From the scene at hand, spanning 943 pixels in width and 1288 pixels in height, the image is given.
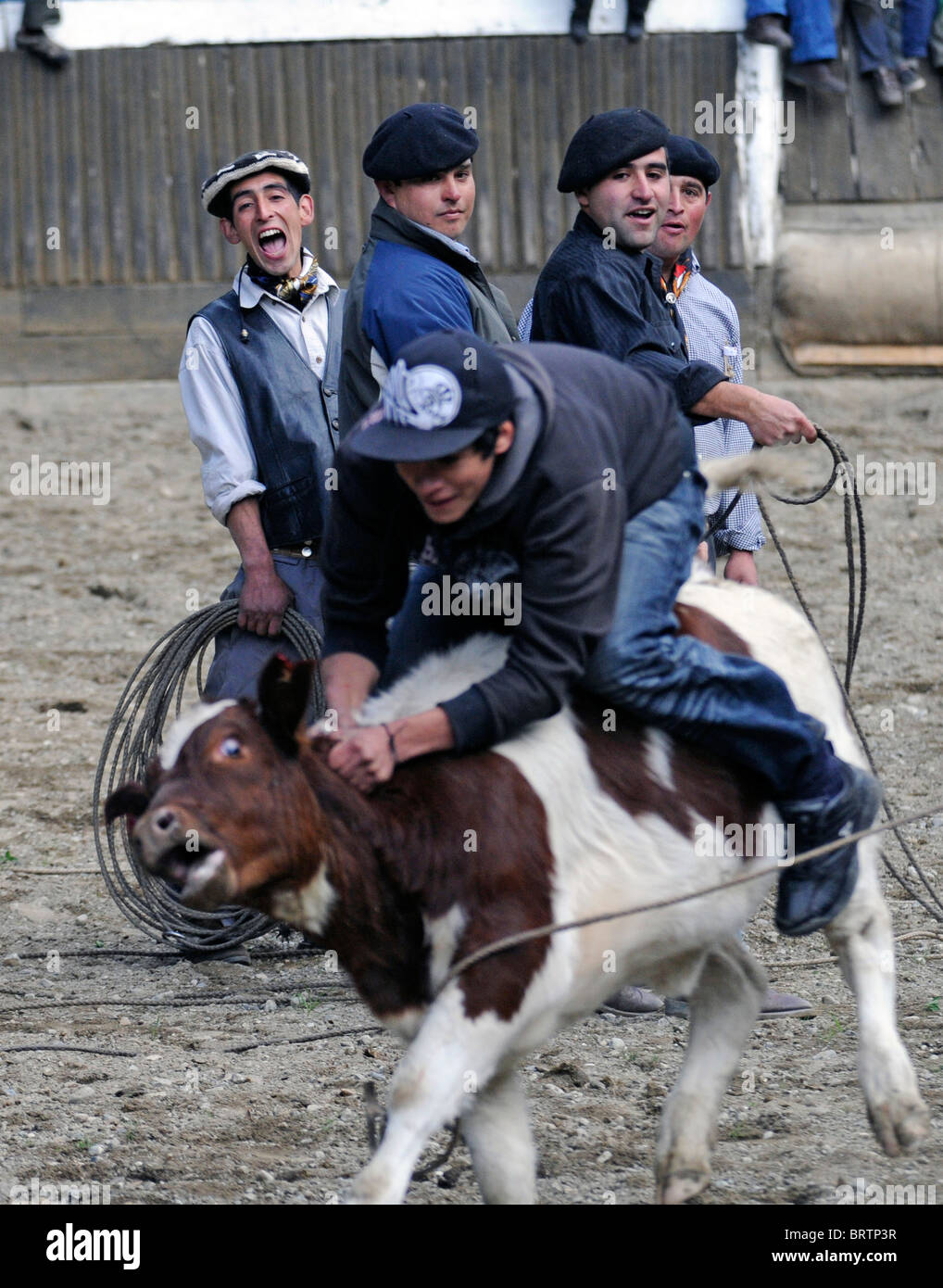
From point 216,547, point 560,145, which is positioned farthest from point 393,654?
point 560,145

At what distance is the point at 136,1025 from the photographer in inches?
174

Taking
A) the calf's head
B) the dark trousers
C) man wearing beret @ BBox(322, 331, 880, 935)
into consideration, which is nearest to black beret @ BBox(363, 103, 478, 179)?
man wearing beret @ BBox(322, 331, 880, 935)

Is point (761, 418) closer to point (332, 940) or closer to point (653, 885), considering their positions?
point (653, 885)

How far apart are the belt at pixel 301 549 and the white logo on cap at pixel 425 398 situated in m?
2.06

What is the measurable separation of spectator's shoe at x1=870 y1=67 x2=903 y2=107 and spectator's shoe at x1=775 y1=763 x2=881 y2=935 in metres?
9.14

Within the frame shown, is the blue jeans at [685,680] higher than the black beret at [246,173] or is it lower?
lower

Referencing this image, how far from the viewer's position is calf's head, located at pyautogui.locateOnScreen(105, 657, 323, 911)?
264 cm

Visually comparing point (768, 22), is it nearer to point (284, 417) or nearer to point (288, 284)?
point (288, 284)

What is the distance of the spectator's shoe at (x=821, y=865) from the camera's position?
11.0 ft

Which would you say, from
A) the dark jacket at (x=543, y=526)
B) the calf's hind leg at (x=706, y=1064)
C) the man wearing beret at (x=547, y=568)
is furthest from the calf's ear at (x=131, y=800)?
the calf's hind leg at (x=706, y=1064)

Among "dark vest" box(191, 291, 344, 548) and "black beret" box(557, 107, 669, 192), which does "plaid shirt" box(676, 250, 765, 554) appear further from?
"dark vest" box(191, 291, 344, 548)

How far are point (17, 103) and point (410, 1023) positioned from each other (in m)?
10.1

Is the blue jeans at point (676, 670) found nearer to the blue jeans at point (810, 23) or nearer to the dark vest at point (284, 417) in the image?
the dark vest at point (284, 417)

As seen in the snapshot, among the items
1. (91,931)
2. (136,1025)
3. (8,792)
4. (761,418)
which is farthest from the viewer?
(8,792)
